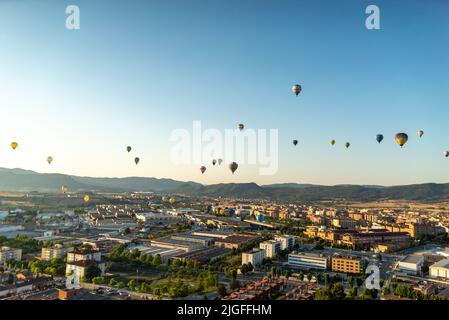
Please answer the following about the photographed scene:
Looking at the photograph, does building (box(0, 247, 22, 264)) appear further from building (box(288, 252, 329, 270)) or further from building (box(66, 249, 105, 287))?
building (box(288, 252, 329, 270))

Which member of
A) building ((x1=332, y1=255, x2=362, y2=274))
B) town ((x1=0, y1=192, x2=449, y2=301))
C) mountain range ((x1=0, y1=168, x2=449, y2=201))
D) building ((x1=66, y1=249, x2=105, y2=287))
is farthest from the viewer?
mountain range ((x1=0, y1=168, x2=449, y2=201))

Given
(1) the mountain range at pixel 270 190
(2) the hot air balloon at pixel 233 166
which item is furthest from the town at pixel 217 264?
(1) the mountain range at pixel 270 190

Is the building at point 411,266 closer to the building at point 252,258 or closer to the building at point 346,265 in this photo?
the building at point 346,265

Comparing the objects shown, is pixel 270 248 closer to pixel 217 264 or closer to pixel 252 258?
pixel 252 258

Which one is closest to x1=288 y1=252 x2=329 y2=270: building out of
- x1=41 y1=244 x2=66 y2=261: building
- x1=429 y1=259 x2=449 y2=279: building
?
x1=429 y1=259 x2=449 y2=279: building

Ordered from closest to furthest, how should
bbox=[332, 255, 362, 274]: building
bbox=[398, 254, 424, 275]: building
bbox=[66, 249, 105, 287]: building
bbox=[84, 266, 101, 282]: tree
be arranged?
bbox=[66, 249, 105, 287]: building < bbox=[84, 266, 101, 282]: tree < bbox=[332, 255, 362, 274]: building < bbox=[398, 254, 424, 275]: building

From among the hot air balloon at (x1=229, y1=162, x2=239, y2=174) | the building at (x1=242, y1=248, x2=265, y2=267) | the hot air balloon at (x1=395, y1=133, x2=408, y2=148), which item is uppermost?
the hot air balloon at (x1=395, y1=133, x2=408, y2=148)

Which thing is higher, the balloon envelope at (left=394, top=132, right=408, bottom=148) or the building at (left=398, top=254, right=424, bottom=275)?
the balloon envelope at (left=394, top=132, right=408, bottom=148)
